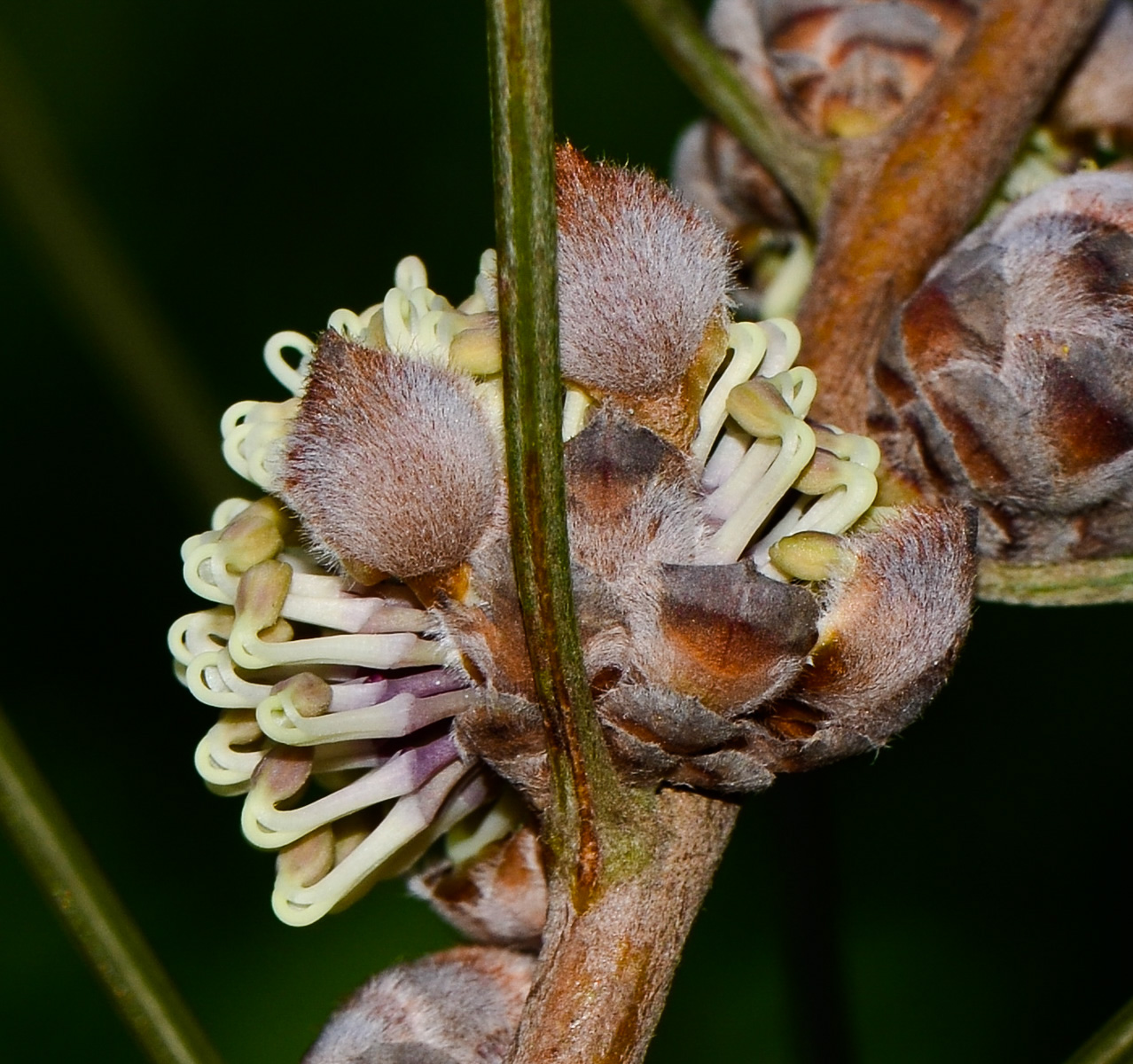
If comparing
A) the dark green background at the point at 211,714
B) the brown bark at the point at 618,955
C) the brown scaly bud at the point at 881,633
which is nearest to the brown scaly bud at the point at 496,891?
the brown bark at the point at 618,955

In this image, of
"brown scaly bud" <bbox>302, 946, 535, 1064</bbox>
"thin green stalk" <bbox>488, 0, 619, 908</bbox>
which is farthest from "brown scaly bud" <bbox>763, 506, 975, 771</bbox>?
"brown scaly bud" <bbox>302, 946, 535, 1064</bbox>

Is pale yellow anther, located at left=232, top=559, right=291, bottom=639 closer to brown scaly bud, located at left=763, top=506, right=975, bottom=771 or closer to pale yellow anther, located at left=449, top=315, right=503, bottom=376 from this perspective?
pale yellow anther, located at left=449, top=315, right=503, bottom=376

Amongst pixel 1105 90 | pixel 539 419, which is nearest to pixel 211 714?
pixel 1105 90

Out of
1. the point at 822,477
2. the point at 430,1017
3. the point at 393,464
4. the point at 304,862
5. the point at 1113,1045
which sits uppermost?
the point at 393,464

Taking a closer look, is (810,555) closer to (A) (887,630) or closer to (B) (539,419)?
(A) (887,630)

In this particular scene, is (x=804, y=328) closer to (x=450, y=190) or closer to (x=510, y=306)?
(x=510, y=306)

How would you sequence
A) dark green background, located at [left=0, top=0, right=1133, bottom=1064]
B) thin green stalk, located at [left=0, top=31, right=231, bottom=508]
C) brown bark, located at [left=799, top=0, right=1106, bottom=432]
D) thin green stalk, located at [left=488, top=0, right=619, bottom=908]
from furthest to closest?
dark green background, located at [left=0, top=0, right=1133, bottom=1064], thin green stalk, located at [left=0, top=31, right=231, bottom=508], brown bark, located at [left=799, top=0, right=1106, bottom=432], thin green stalk, located at [left=488, top=0, right=619, bottom=908]
